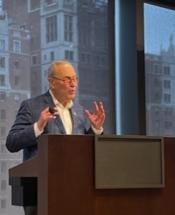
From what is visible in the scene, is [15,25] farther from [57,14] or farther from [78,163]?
[78,163]

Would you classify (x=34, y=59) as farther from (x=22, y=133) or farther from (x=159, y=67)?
(x=22, y=133)

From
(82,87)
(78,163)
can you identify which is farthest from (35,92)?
→ (78,163)

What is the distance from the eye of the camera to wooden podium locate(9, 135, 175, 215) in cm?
170

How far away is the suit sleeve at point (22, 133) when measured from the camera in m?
2.18

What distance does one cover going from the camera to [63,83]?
2463 mm

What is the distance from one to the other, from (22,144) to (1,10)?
190 centimetres

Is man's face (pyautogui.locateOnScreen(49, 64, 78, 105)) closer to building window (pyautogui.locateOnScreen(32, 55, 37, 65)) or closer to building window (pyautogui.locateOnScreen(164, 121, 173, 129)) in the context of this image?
building window (pyautogui.locateOnScreen(32, 55, 37, 65))

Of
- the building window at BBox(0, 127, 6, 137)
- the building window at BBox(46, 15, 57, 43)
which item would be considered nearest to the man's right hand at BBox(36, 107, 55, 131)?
the building window at BBox(0, 127, 6, 137)

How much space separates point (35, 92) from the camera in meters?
3.98

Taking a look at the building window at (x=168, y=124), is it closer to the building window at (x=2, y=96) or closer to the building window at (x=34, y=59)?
the building window at (x=34, y=59)

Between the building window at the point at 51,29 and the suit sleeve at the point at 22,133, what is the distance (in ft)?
5.84

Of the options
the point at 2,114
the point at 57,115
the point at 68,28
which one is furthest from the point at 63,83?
the point at 68,28

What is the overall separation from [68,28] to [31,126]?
2.21 metres

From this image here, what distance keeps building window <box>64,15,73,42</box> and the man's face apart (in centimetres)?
180
